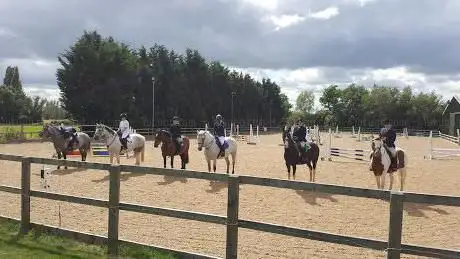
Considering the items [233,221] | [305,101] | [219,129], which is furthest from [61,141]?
[305,101]

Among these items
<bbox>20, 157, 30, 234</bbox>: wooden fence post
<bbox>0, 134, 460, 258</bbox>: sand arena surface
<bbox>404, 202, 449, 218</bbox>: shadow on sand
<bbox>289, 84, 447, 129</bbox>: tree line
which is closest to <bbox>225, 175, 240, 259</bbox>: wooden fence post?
<bbox>0, 134, 460, 258</bbox>: sand arena surface

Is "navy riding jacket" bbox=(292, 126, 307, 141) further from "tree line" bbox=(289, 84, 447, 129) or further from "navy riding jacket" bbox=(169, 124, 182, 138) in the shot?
"tree line" bbox=(289, 84, 447, 129)

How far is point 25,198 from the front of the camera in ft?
26.9

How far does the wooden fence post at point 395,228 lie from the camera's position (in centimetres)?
521

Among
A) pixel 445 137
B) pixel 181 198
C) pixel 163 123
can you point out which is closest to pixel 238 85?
pixel 163 123

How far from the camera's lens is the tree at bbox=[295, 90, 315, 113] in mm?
163250

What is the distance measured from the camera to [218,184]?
16016mm

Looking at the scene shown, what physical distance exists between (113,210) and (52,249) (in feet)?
3.32

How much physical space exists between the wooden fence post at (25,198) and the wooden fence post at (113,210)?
1.87 m

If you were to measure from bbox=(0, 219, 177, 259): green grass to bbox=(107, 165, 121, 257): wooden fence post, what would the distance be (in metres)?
0.11

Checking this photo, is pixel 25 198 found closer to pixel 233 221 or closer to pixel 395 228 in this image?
pixel 233 221

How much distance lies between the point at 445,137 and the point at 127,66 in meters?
38.1

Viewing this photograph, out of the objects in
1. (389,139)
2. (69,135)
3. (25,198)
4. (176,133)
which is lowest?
(25,198)

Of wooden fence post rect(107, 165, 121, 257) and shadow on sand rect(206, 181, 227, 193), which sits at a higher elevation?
wooden fence post rect(107, 165, 121, 257)
